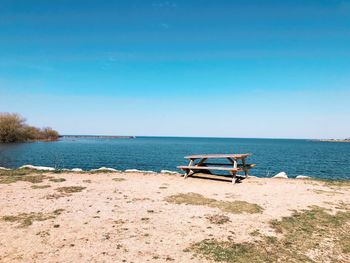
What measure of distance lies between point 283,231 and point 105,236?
565 centimetres

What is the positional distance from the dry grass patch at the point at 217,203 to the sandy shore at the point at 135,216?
0.15 feet

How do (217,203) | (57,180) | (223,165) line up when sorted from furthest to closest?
(223,165) < (57,180) < (217,203)

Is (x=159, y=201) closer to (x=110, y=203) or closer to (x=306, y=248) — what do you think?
(x=110, y=203)

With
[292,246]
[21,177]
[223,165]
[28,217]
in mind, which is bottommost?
[292,246]

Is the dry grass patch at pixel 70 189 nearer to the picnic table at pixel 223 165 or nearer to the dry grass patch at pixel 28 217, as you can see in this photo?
the dry grass patch at pixel 28 217

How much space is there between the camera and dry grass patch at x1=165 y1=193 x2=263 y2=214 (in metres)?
10.3

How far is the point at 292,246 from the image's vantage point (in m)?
7.07

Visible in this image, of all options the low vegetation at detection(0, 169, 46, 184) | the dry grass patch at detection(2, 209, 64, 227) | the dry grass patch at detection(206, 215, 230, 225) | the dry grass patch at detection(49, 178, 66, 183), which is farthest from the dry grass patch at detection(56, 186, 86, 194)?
the dry grass patch at detection(206, 215, 230, 225)

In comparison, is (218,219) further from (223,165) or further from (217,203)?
(223,165)

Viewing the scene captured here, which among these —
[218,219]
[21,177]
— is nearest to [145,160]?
[21,177]

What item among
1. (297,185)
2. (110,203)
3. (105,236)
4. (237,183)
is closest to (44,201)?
(110,203)

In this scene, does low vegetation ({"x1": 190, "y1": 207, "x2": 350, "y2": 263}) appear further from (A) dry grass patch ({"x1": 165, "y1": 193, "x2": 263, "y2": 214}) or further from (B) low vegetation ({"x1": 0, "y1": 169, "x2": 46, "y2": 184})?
(B) low vegetation ({"x1": 0, "y1": 169, "x2": 46, "y2": 184})

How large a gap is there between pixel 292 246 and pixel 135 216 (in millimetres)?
5308

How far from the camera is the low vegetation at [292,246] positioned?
646 centimetres
